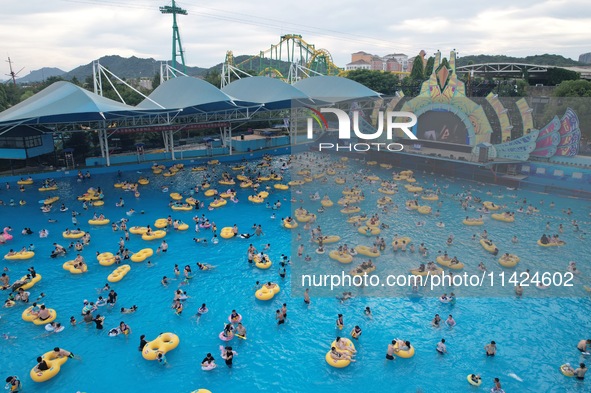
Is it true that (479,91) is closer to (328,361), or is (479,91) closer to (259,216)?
(259,216)

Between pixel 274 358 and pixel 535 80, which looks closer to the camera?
pixel 274 358

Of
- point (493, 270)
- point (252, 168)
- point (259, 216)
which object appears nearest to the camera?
point (493, 270)

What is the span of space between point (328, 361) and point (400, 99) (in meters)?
37.7

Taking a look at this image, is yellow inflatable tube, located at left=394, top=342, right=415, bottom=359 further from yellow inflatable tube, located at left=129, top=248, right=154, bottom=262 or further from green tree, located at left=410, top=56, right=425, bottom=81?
green tree, located at left=410, top=56, right=425, bottom=81

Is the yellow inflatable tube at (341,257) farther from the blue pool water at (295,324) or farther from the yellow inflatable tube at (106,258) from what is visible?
the yellow inflatable tube at (106,258)

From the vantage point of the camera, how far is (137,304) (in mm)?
18375

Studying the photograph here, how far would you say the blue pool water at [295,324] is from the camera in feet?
46.1

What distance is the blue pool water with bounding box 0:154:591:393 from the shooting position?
46.1 ft

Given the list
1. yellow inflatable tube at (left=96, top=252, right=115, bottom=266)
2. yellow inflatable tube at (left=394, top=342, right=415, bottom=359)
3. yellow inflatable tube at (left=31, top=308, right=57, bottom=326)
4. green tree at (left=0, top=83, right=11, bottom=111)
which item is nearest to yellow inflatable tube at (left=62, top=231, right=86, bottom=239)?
yellow inflatable tube at (left=96, top=252, right=115, bottom=266)

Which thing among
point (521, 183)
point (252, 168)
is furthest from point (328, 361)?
point (252, 168)

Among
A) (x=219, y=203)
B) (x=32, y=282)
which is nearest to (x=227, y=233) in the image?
(x=219, y=203)

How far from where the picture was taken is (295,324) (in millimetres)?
17031

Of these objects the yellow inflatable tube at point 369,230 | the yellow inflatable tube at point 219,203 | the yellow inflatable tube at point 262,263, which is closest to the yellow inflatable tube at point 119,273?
the yellow inflatable tube at point 262,263

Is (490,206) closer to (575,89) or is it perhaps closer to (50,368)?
(575,89)
